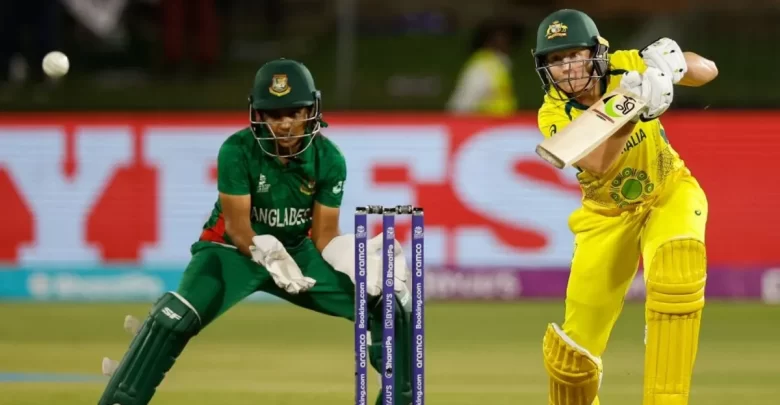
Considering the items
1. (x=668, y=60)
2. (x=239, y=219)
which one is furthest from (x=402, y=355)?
(x=668, y=60)

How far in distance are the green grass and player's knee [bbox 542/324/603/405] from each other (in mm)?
968

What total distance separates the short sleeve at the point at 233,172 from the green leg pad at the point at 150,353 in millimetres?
487

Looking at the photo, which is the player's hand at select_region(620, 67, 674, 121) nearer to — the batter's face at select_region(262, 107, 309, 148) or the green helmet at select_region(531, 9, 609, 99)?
the green helmet at select_region(531, 9, 609, 99)

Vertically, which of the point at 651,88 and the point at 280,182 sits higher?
the point at 651,88

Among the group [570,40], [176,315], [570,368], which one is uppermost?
[570,40]

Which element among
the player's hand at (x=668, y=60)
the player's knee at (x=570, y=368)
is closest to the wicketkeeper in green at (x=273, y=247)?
the player's knee at (x=570, y=368)

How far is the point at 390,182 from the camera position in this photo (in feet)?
31.5

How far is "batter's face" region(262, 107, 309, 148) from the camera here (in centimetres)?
537

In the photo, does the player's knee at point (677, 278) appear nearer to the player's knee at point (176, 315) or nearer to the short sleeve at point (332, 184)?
the short sleeve at point (332, 184)

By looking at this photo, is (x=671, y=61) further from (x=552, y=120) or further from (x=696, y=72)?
(x=552, y=120)

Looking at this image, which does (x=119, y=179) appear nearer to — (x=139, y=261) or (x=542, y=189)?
(x=139, y=261)

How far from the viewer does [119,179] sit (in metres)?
9.76

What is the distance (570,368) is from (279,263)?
118cm

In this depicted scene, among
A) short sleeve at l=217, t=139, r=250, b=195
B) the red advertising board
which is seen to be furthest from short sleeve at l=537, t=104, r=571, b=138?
the red advertising board
